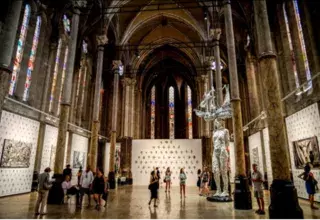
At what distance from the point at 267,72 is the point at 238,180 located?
3961 mm

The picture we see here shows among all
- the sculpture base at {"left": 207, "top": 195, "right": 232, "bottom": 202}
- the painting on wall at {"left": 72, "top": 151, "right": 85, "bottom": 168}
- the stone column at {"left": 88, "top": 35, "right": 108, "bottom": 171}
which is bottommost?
the sculpture base at {"left": 207, "top": 195, "right": 232, "bottom": 202}

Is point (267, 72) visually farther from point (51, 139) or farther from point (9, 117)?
point (51, 139)

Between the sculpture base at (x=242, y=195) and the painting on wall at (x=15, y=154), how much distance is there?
10.1 m

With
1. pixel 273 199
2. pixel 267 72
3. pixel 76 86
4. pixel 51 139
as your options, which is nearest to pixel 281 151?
pixel 273 199

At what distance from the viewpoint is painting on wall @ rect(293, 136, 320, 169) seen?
9.02 meters

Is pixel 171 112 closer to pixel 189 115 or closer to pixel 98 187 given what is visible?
pixel 189 115

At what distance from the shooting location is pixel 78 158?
703 inches

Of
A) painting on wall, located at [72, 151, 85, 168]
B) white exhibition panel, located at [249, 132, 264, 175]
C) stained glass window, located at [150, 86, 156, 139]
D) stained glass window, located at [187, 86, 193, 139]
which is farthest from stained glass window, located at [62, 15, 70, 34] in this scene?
stained glass window, located at [187, 86, 193, 139]

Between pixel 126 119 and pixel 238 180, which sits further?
pixel 126 119

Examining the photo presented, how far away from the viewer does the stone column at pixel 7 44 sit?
18.8 ft

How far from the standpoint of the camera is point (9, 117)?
10445 mm

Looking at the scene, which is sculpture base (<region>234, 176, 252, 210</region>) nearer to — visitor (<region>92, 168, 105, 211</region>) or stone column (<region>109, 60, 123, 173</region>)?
visitor (<region>92, 168, 105, 211</region>)

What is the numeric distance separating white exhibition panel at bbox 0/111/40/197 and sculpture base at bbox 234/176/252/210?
10059mm

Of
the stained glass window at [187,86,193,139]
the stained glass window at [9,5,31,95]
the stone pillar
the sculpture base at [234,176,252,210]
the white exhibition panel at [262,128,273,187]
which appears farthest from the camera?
the stained glass window at [187,86,193,139]
